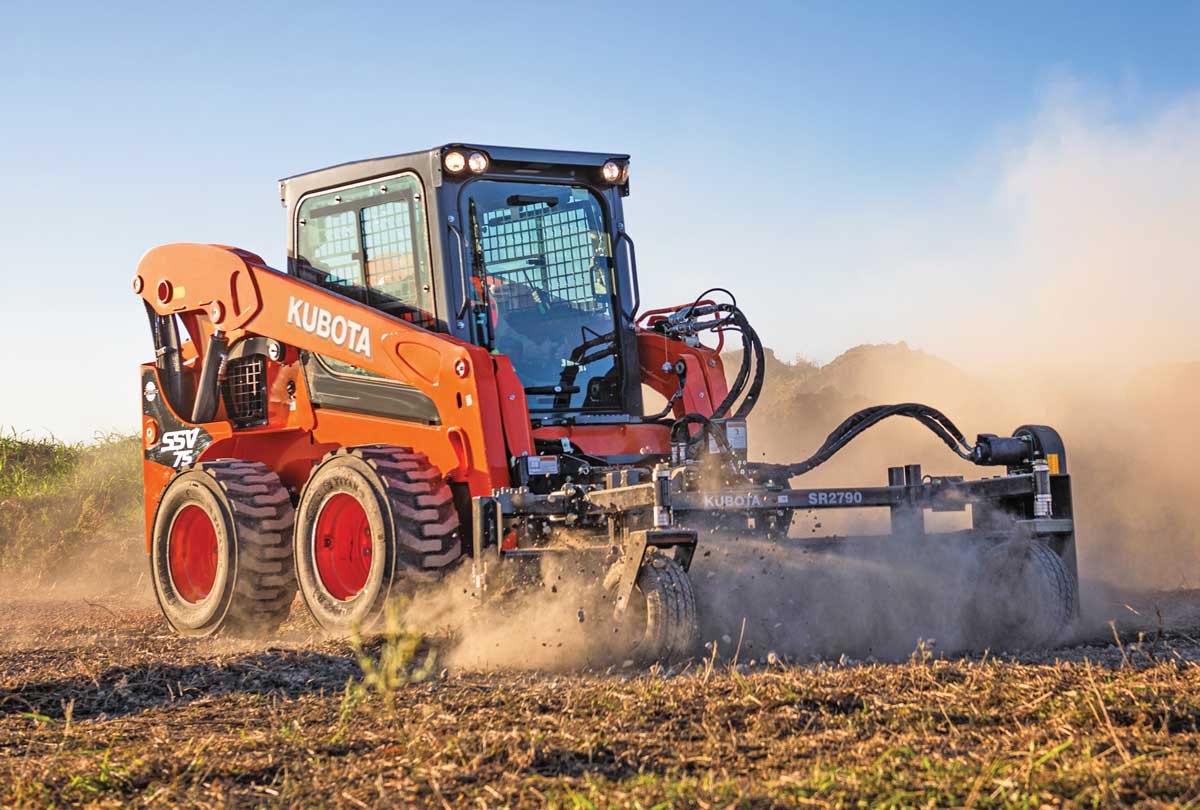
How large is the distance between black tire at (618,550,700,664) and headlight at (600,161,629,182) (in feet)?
12.2

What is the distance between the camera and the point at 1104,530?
42.9 feet

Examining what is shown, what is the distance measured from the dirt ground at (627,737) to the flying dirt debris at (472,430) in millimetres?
1227

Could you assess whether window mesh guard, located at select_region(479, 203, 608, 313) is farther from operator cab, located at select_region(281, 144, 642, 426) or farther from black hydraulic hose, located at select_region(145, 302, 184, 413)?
black hydraulic hose, located at select_region(145, 302, 184, 413)

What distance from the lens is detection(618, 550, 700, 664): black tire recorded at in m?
6.25

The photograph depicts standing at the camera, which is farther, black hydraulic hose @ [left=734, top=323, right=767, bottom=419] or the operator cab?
black hydraulic hose @ [left=734, top=323, right=767, bottom=419]

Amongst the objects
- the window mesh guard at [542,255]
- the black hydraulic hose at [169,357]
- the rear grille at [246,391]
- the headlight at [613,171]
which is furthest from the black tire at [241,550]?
the headlight at [613,171]

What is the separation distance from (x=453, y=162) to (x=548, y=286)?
3.63 ft

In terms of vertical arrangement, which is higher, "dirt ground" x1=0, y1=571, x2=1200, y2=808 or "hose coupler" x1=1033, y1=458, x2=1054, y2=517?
"hose coupler" x1=1033, y1=458, x2=1054, y2=517

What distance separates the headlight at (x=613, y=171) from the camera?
939 cm

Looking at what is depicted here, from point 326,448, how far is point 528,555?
8.39 feet

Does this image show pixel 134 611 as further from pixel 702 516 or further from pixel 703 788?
pixel 703 788

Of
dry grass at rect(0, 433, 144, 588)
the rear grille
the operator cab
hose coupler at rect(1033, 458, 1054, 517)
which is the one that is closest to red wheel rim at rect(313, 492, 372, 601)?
the operator cab

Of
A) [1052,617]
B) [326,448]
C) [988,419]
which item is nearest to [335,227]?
[326,448]

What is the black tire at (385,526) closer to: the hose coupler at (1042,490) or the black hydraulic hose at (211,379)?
the black hydraulic hose at (211,379)
